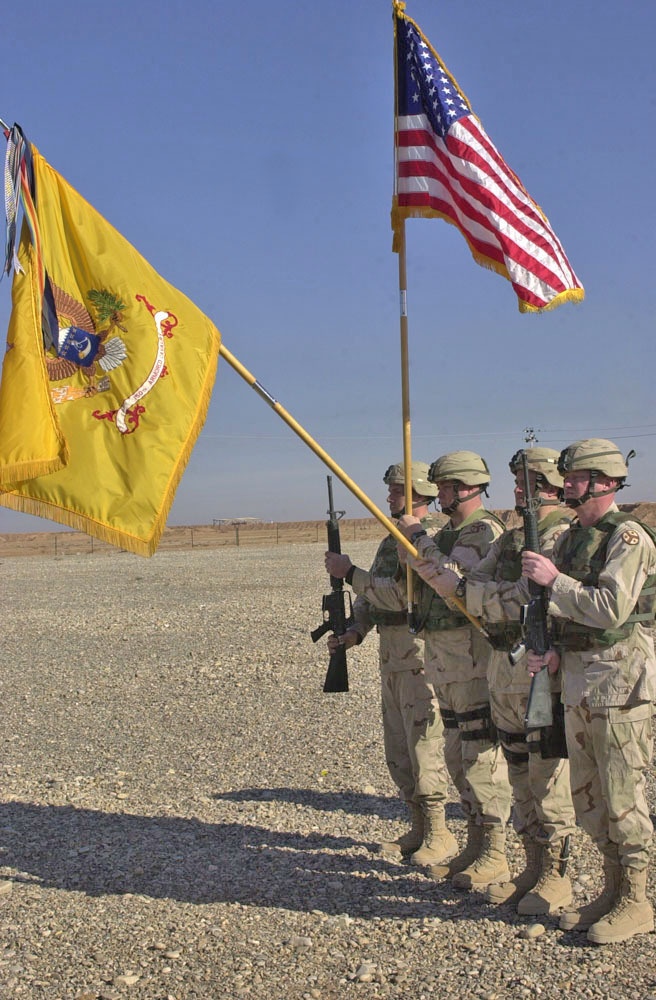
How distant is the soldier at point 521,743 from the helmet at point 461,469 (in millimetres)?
320

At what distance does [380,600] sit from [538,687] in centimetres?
176

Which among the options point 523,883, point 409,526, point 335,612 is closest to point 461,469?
point 409,526

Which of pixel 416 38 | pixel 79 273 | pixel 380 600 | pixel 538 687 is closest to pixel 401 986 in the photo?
pixel 538 687

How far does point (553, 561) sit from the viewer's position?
539 cm

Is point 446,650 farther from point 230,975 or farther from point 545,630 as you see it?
point 230,975

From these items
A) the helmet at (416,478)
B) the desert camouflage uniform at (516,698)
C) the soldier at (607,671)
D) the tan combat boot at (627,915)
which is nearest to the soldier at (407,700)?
the helmet at (416,478)

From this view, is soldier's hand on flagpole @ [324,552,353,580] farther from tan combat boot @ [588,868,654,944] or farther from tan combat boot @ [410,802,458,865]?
tan combat boot @ [588,868,654,944]

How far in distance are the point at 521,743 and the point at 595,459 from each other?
1.66m

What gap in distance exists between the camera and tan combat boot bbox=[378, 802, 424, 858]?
6449 mm

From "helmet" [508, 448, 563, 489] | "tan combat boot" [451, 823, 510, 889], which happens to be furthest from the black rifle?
"tan combat boot" [451, 823, 510, 889]

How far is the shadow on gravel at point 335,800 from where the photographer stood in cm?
739

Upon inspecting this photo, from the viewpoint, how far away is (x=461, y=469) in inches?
234

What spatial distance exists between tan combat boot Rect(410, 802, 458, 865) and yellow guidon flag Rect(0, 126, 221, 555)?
8.29 feet

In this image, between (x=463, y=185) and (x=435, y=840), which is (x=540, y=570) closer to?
(x=435, y=840)
